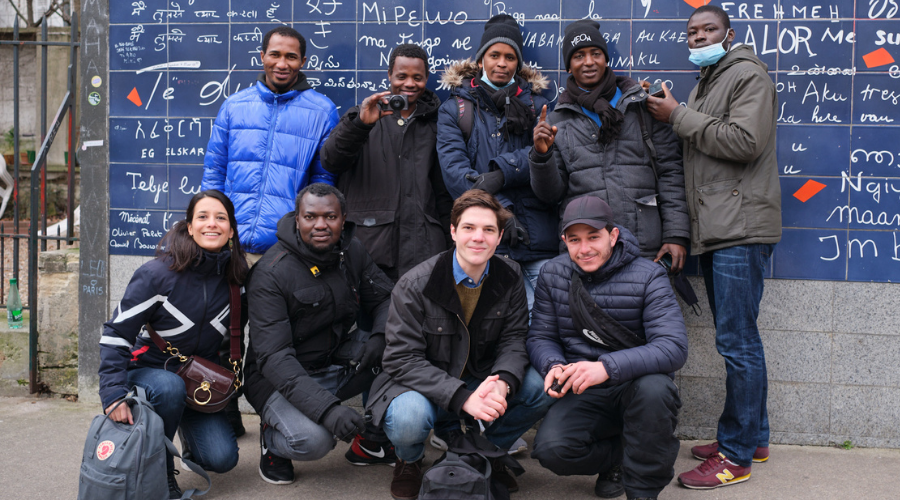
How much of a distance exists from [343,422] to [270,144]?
6.14 feet

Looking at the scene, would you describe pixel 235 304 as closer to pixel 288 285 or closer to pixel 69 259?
pixel 288 285

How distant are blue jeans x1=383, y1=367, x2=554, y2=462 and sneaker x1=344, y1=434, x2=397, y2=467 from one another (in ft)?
1.71

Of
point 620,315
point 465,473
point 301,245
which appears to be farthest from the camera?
point 301,245

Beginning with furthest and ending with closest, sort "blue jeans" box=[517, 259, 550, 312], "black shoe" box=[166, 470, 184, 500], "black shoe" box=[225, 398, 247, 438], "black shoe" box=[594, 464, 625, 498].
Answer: "black shoe" box=[225, 398, 247, 438]
"blue jeans" box=[517, 259, 550, 312]
"black shoe" box=[594, 464, 625, 498]
"black shoe" box=[166, 470, 184, 500]

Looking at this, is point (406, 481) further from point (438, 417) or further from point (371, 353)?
point (371, 353)

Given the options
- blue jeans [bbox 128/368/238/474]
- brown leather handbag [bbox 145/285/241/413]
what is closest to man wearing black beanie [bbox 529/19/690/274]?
brown leather handbag [bbox 145/285/241/413]

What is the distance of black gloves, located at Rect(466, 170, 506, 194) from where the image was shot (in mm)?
3854

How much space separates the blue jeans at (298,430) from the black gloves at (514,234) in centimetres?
120

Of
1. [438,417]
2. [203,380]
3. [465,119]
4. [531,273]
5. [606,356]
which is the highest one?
[465,119]

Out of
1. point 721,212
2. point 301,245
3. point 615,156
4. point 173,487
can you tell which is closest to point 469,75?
point 615,156

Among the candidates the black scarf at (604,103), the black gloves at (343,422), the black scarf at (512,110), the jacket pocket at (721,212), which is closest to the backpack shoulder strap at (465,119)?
the black scarf at (512,110)

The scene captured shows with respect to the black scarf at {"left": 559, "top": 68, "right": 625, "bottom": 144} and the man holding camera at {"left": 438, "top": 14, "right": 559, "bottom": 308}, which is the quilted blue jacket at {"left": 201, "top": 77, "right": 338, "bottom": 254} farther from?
the black scarf at {"left": 559, "top": 68, "right": 625, "bottom": 144}

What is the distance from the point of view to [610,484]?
3.56m

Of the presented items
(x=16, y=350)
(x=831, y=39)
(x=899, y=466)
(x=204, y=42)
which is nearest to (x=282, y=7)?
(x=204, y=42)
